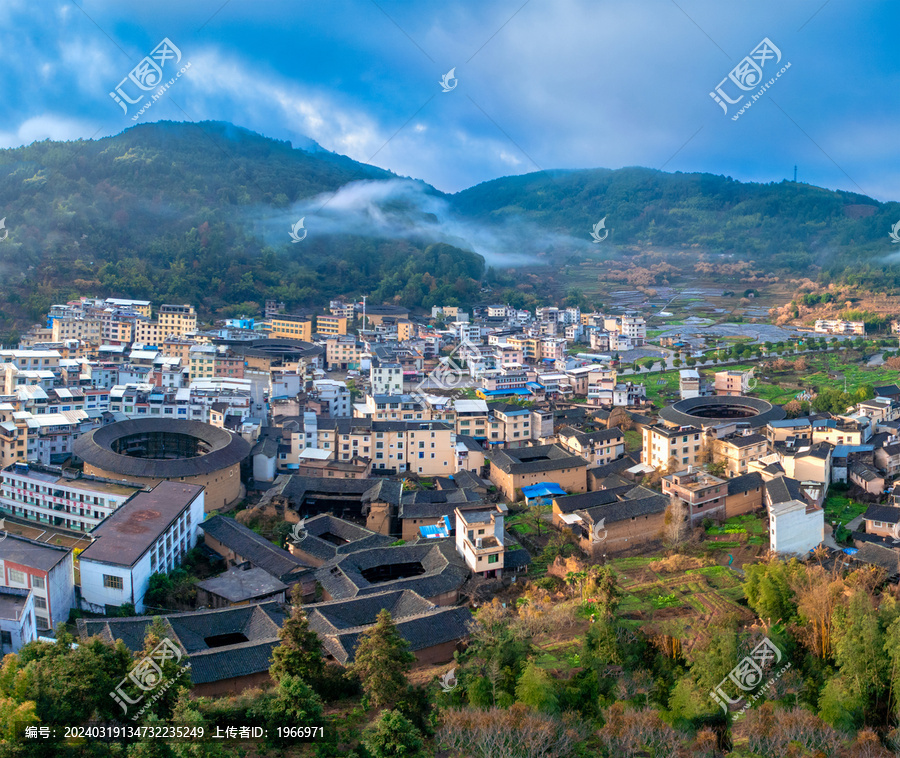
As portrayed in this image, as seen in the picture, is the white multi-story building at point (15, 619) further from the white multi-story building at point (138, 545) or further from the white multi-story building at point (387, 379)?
the white multi-story building at point (387, 379)

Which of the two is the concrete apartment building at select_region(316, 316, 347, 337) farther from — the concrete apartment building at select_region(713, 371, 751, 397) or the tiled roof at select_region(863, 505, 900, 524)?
the tiled roof at select_region(863, 505, 900, 524)

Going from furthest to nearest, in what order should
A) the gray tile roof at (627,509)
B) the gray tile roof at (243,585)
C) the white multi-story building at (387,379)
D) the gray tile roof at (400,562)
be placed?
the white multi-story building at (387,379) → the gray tile roof at (627,509) → the gray tile roof at (400,562) → the gray tile roof at (243,585)

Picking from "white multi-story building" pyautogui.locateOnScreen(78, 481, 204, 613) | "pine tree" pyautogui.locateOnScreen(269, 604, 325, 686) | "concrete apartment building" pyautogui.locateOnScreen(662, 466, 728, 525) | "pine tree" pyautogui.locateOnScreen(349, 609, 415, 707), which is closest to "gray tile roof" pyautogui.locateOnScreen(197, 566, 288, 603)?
"white multi-story building" pyautogui.locateOnScreen(78, 481, 204, 613)

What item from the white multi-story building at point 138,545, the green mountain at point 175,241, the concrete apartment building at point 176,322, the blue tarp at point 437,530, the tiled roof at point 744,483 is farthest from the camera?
the green mountain at point 175,241
